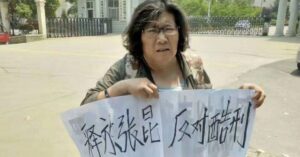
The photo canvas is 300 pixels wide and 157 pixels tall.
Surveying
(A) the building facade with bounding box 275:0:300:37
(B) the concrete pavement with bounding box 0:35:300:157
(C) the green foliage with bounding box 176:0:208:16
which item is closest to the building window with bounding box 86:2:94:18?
(C) the green foliage with bounding box 176:0:208:16

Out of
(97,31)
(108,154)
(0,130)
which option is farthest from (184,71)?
(97,31)

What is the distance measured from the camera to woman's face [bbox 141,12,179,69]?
1.47 meters

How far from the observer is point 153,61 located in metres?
1.56

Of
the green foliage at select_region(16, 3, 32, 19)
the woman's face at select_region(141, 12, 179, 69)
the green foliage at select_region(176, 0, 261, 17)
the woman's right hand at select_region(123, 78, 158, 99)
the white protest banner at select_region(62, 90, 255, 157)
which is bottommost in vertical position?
the white protest banner at select_region(62, 90, 255, 157)

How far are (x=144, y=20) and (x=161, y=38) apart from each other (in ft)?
0.39

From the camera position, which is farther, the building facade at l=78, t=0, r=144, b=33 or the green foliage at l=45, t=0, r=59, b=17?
the building facade at l=78, t=0, r=144, b=33

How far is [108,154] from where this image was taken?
1.44 meters

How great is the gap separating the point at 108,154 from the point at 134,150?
0.11 m

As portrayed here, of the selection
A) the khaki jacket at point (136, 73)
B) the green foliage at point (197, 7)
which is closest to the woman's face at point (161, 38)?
the khaki jacket at point (136, 73)

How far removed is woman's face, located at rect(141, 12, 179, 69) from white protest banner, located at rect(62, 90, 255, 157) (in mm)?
190

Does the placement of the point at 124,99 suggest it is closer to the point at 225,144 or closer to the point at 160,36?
the point at 160,36

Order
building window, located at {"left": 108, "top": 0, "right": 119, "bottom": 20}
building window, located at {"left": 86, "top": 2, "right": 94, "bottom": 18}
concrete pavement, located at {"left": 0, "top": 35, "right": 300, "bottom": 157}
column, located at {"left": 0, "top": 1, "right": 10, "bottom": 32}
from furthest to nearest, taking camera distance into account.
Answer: building window, located at {"left": 86, "top": 2, "right": 94, "bottom": 18}
building window, located at {"left": 108, "top": 0, "right": 119, "bottom": 20}
column, located at {"left": 0, "top": 1, "right": 10, "bottom": 32}
concrete pavement, located at {"left": 0, "top": 35, "right": 300, "bottom": 157}

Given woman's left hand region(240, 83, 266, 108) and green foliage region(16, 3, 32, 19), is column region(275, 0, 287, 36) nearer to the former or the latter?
green foliage region(16, 3, 32, 19)

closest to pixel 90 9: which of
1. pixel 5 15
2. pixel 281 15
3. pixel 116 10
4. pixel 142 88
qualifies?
pixel 116 10
